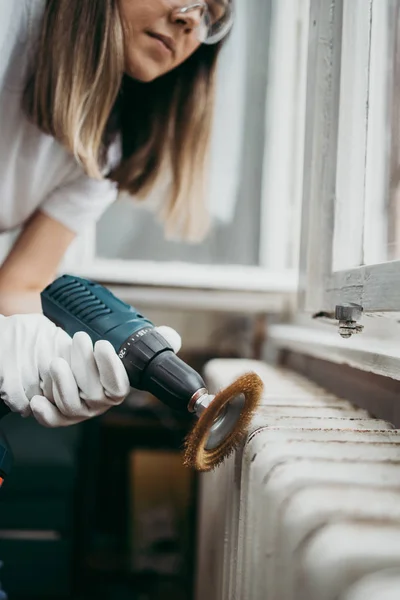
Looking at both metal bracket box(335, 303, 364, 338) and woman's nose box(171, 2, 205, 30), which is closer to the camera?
metal bracket box(335, 303, 364, 338)

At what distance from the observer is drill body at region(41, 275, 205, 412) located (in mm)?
513

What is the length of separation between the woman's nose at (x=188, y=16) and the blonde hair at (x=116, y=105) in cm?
5

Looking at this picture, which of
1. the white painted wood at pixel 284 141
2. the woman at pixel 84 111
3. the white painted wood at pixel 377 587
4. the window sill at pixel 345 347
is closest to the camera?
the white painted wood at pixel 377 587

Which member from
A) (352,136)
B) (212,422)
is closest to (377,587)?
(212,422)

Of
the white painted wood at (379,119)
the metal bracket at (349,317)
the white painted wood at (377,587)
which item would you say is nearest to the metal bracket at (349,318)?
the metal bracket at (349,317)

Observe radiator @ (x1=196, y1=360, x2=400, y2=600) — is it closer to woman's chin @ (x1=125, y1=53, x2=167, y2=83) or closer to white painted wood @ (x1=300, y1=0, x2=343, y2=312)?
white painted wood @ (x1=300, y1=0, x2=343, y2=312)

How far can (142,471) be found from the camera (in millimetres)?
1353

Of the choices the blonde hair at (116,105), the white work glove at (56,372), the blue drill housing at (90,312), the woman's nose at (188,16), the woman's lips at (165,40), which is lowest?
the white work glove at (56,372)

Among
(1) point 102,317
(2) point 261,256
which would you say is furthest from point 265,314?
(1) point 102,317

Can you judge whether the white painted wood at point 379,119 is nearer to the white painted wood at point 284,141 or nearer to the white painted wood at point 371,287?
the white painted wood at point 371,287

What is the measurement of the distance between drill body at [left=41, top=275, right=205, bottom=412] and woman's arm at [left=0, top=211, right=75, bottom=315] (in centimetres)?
15

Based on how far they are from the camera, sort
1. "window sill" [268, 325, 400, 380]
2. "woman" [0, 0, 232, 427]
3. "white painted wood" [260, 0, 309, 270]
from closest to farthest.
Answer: "window sill" [268, 325, 400, 380]
"woman" [0, 0, 232, 427]
"white painted wood" [260, 0, 309, 270]

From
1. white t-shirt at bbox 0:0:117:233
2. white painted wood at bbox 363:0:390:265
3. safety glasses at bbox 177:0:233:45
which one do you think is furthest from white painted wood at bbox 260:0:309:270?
white t-shirt at bbox 0:0:117:233

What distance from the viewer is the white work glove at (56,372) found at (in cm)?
54
